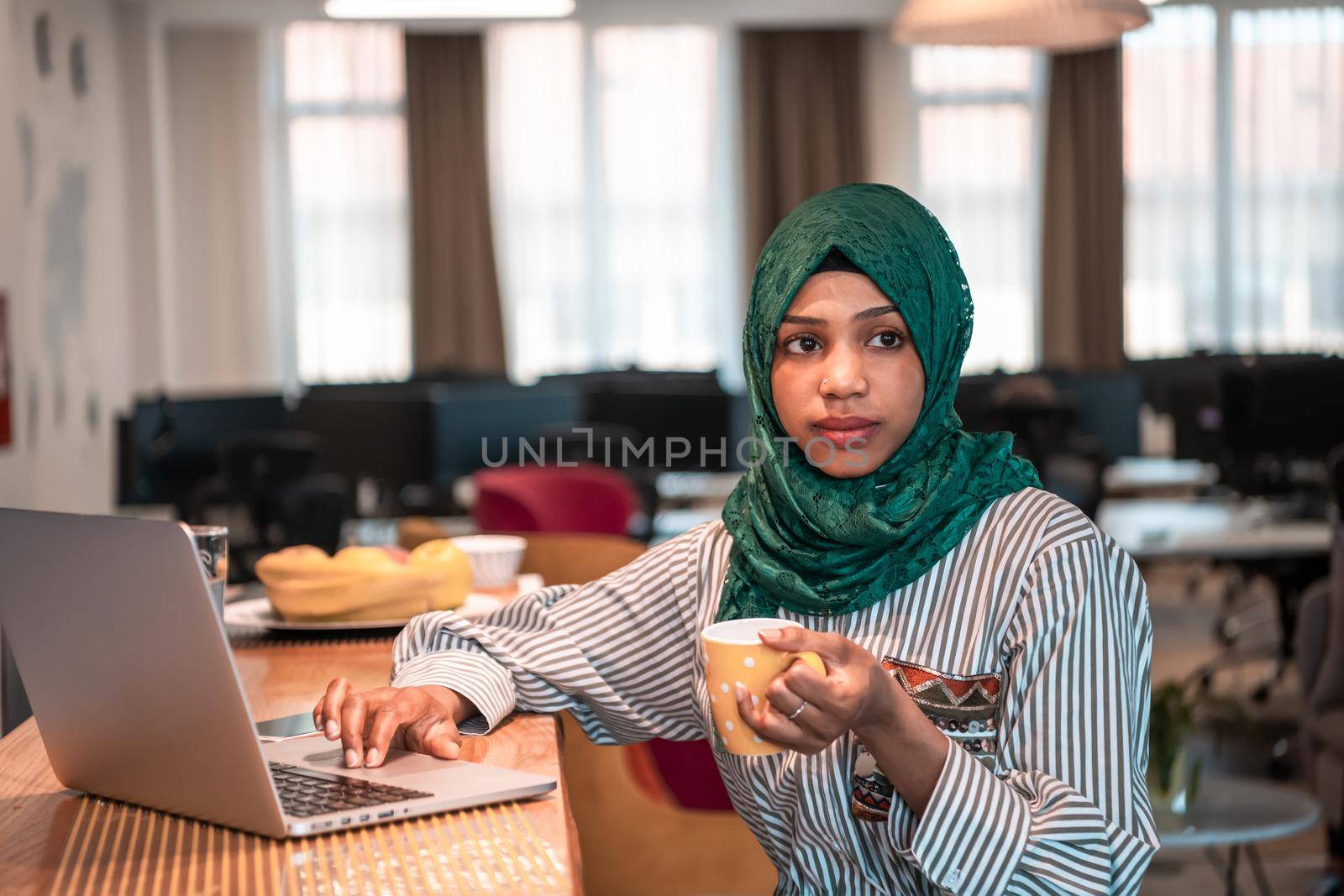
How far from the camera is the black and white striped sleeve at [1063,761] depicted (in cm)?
107

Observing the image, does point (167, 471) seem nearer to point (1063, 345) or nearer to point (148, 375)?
point (148, 375)

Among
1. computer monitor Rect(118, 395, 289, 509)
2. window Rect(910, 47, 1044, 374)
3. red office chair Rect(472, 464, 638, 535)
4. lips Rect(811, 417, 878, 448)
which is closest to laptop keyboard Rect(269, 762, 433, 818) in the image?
lips Rect(811, 417, 878, 448)

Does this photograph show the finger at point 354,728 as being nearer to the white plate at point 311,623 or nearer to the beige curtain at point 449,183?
the white plate at point 311,623

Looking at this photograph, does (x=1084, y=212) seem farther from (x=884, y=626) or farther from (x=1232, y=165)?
(x=884, y=626)

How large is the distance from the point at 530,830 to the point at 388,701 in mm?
276

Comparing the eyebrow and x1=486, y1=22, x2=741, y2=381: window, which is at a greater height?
x1=486, y1=22, x2=741, y2=381: window

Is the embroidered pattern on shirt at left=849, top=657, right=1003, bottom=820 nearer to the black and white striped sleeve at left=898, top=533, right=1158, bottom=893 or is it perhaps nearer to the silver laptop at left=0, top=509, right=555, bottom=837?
the black and white striped sleeve at left=898, top=533, right=1158, bottom=893

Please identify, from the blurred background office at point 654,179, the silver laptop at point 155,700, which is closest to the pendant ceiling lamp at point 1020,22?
the silver laptop at point 155,700

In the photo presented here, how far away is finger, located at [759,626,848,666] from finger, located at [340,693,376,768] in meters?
0.35

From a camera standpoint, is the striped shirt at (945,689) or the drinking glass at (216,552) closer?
the striped shirt at (945,689)

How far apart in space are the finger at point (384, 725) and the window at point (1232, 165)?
329 inches

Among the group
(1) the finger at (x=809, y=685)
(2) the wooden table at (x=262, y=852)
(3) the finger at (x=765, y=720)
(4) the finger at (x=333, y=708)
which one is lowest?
(2) the wooden table at (x=262, y=852)

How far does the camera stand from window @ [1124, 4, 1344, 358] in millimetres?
8812

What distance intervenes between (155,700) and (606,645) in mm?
544
